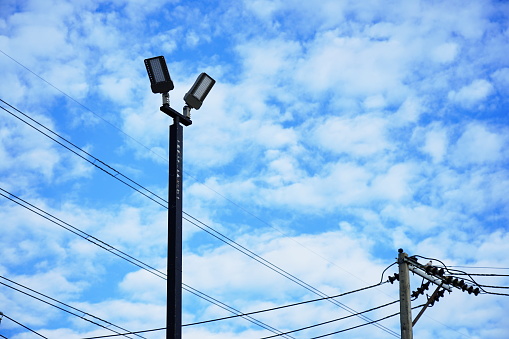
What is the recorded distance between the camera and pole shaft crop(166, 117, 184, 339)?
31.3ft

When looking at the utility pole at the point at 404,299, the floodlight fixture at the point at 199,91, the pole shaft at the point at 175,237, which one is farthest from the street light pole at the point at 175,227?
the utility pole at the point at 404,299

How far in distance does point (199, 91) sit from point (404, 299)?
404 inches

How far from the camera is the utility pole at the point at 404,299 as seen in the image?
60.4ft

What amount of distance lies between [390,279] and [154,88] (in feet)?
38.6

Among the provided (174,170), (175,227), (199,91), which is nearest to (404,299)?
(199,91)

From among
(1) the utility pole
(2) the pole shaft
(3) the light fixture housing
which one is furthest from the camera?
(1) the utility pole

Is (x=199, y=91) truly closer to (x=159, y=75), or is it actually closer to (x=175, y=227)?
(x=159, y=75)

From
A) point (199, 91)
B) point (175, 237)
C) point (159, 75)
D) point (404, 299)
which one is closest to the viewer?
point (175, 237)

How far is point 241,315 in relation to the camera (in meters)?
22.6

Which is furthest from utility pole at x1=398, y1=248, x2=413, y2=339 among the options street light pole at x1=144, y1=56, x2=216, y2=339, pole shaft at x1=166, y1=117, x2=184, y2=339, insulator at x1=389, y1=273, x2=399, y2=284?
pole shaft at x1=166, y1=117, x2=184, y2=339

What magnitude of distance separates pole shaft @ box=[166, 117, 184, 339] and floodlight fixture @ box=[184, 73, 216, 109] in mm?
390

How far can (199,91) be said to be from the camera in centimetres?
1134

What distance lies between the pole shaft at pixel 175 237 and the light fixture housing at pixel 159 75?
0.55 meters

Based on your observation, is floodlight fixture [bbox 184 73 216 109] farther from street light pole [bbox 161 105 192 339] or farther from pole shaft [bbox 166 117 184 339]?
pole shaft [bbox 166 117 184 339]
